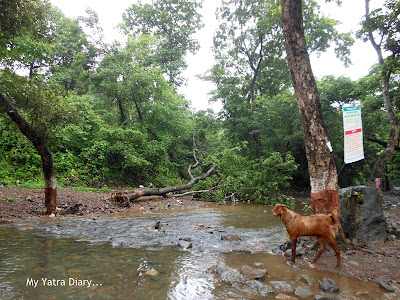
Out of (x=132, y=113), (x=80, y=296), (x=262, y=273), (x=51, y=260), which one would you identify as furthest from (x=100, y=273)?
(x=132, y=113)

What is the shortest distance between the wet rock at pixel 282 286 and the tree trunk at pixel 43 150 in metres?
7.25

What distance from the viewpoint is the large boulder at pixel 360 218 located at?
4680 mm

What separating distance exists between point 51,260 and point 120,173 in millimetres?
13346

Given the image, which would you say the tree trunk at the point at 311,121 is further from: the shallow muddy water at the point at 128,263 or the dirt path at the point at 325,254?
the shallow muddy water at the point at 128,263

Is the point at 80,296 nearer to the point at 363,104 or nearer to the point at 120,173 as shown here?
the point at 120,173

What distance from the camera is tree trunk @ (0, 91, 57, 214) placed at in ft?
20.5

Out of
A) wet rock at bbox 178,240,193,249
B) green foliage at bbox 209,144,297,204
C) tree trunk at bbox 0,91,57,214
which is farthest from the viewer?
green foliage at bbox 209,144,297,204

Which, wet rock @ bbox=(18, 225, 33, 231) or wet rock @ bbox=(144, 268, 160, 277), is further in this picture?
wet rock @ bbox=(18, 225, 33, 231)

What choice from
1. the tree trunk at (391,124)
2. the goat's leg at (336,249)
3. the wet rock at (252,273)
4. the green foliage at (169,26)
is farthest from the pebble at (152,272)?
the green foliage at (169,26)

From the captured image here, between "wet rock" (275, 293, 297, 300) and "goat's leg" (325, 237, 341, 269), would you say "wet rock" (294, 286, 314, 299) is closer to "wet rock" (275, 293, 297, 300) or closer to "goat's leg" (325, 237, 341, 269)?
"wet rock" (275, 293, 297, 300)

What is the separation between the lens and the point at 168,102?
742 inches

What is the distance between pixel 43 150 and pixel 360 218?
8.70 metres

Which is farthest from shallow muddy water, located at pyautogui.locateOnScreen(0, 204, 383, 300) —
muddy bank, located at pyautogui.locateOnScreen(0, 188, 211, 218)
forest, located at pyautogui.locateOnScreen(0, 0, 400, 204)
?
forest, located at pyautogui.locateOnScreen(0, 0, 400, 204)

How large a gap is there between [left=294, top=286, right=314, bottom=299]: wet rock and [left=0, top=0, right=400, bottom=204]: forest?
726 cm
